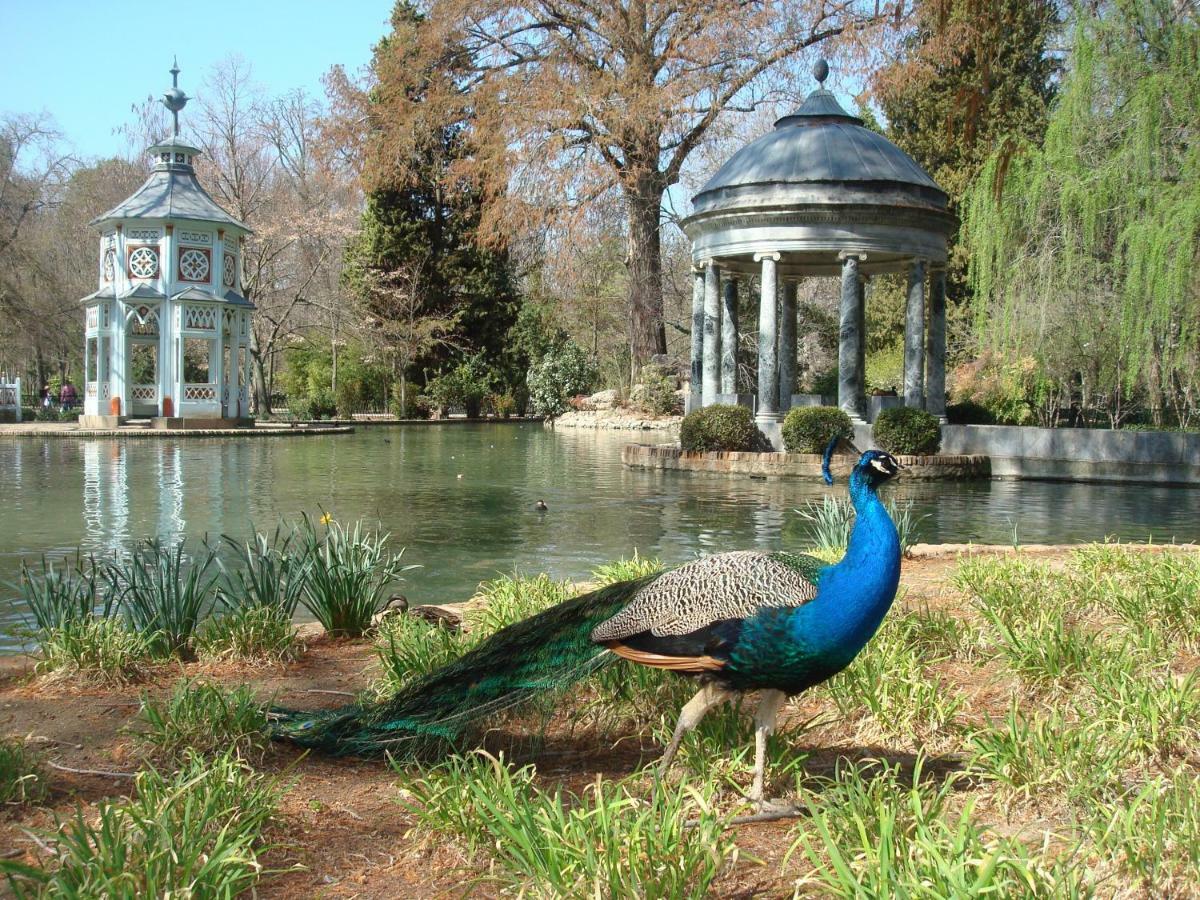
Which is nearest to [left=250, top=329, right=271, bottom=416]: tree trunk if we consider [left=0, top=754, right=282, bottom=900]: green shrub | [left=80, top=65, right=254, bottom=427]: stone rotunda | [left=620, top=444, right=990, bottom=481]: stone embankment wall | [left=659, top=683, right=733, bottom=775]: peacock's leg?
[left=80, top=65, right=254, bottom=427]: stone rotunda

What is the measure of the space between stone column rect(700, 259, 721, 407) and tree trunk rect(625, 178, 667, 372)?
308 inches

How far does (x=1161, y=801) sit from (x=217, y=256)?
3408 centimetres

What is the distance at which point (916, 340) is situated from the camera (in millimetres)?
23188

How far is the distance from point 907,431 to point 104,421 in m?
23.9

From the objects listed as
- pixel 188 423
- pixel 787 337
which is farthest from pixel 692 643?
pixel 188 423

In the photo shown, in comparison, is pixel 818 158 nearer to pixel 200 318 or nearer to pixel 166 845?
pixel 200 318

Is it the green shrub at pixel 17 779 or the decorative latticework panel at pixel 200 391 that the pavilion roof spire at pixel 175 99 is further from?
the green shrub at pixel 17 779

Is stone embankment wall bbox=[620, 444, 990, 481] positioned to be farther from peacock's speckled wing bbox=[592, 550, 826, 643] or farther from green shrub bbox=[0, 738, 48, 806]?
green shrub bbox=[0, 738, 48, 806]

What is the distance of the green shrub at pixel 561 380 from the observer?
43.7m

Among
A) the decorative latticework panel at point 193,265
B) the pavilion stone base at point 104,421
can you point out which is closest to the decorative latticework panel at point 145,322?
the decorative latticework panel at point 193,265

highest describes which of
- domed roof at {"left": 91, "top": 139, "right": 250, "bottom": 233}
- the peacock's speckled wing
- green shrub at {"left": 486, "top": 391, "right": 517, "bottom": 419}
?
domed roof at {"left": 91, "top": 139, "right": 250, "bottom": 233}

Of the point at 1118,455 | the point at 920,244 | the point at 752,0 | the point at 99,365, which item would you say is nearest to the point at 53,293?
the point at 99,365

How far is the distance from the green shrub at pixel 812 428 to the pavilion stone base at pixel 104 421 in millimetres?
21353

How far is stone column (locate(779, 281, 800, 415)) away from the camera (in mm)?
27167
